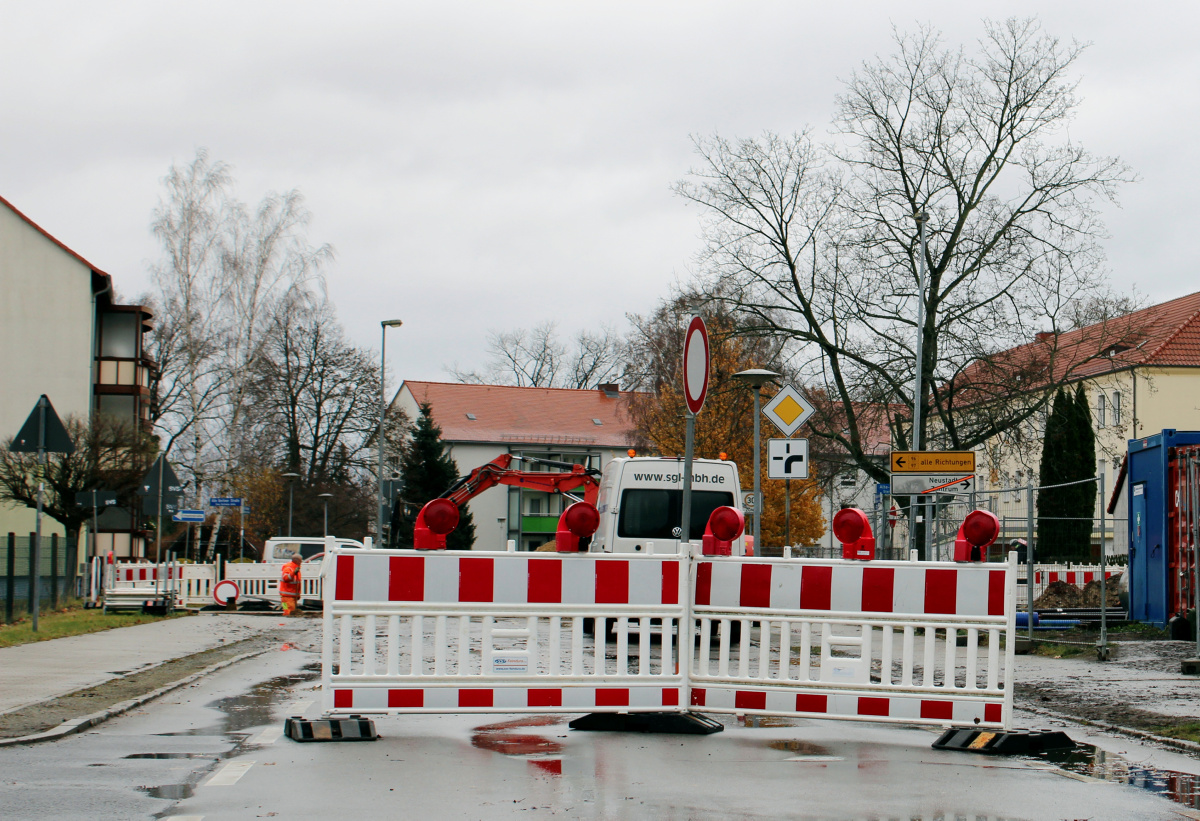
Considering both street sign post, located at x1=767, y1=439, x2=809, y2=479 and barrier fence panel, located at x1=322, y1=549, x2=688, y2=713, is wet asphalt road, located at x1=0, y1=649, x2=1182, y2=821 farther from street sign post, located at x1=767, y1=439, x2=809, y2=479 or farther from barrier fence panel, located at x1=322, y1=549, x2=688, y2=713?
street sign post, located at x1=767, y1=439, x2=809, y2=479

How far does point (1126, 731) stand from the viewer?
9008 mm

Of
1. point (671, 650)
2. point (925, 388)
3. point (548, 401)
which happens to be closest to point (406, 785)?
point (671, 650)

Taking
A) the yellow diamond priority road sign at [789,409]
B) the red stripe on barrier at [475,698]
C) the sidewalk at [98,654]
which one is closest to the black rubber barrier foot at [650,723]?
the red stripe on barrier at [475,698]

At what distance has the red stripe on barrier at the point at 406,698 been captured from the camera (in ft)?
26.5

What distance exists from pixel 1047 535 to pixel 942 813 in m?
21.7

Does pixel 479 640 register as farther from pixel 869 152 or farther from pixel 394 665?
pixel 869 152

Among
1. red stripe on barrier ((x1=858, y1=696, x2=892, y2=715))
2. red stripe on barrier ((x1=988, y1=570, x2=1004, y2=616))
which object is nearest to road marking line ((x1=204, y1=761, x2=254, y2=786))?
red stripe on barrier ((x1=858, y1=696, x2=892, y2=715))

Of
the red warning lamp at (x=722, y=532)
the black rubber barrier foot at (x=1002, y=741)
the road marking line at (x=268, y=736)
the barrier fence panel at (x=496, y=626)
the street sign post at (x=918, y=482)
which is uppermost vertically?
the street sign post at (x=918, y=482)

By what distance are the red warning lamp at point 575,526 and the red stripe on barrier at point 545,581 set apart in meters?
0.17

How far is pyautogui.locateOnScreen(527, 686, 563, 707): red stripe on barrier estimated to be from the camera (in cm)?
818

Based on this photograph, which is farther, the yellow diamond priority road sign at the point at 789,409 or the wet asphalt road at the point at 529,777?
the yellow diamond priority road sign at the point at 789,409

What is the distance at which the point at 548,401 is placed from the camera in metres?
91.6

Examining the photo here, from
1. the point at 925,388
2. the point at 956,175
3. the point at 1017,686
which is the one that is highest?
the point at 956,175

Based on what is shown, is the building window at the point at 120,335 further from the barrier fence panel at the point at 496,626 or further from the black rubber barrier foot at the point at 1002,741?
the black rubber barrier foot at the point at 1002,741
